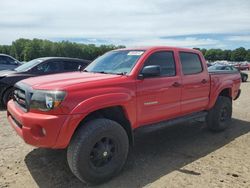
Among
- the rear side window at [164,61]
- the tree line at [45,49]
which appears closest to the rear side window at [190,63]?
the rear side window at [164,61]

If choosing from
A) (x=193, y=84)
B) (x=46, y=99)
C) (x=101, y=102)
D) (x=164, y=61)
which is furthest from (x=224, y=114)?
(x=46, y=99)

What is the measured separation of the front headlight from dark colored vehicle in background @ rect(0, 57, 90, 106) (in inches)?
206

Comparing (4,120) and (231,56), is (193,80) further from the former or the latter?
(231,56)

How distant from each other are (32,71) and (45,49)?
282ft

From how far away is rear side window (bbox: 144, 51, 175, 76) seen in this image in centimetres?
511

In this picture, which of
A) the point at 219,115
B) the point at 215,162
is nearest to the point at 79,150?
the point at 215,162

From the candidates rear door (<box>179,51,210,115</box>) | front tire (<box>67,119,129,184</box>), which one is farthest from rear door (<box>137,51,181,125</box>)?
front tire (<box>67,119,129,184</box>)

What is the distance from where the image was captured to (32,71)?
9312 millimetres

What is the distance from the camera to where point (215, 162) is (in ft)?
16.0

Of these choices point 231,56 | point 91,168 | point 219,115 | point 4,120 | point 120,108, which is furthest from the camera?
point 231,56

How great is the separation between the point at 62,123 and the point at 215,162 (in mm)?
2621

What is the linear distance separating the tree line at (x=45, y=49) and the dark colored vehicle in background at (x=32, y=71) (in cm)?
7717

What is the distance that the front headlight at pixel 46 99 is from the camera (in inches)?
148

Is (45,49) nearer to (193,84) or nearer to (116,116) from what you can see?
(193,84)
